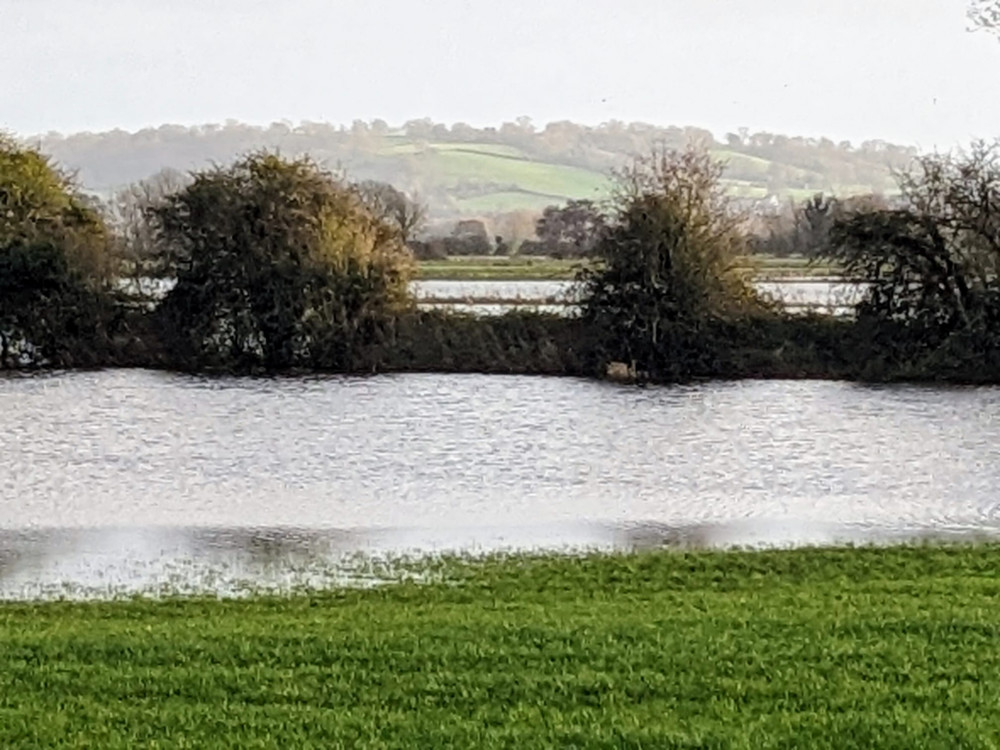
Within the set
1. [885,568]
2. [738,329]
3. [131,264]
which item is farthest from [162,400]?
[885,568]

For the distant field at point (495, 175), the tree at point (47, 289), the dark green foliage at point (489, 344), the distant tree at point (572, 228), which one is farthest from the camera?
the distant field at point (495, 175)

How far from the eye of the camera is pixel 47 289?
33.8 m

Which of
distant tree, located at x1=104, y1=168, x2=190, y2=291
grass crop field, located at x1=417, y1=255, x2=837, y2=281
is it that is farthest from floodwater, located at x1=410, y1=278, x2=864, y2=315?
distant tree, located at x1=104, y1=168, x2=190, y2=291

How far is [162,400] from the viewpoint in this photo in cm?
2759

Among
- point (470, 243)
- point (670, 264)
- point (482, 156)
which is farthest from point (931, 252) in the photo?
point (482, 156)

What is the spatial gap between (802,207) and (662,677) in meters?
35.2

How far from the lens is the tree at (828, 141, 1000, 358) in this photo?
30.6 m

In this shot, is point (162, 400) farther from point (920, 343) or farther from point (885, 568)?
point (885, 568)

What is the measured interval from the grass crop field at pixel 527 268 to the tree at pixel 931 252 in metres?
1.23

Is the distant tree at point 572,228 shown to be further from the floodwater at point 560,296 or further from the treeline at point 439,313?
the floodwater at point 560,296

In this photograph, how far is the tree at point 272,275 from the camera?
110 feet

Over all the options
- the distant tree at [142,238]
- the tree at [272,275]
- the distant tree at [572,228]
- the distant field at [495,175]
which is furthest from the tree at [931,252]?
the distant field at [495,175]

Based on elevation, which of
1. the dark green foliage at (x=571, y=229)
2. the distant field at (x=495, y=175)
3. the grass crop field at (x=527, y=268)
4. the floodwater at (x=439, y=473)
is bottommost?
the floodwater at (x=439, y=473)

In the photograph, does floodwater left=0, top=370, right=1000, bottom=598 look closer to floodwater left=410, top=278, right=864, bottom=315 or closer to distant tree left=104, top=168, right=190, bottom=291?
floodwater left=410, top=278, right=864, bottom=315
